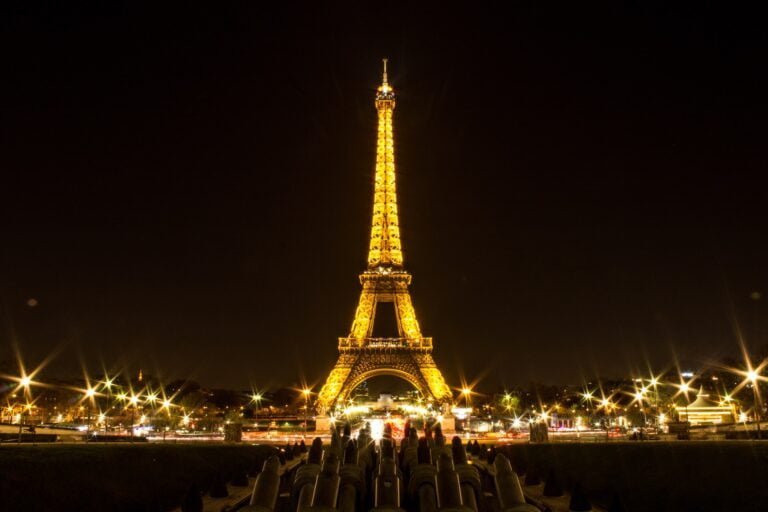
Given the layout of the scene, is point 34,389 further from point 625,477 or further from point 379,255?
point 625,477

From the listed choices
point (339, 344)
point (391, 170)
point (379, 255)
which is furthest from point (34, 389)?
point (391, 170)

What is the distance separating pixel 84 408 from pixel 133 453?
8101cm

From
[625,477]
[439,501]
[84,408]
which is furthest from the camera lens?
[84,408]

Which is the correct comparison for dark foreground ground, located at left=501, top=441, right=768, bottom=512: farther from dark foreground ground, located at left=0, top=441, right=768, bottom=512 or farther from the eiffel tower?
the eiffel tower

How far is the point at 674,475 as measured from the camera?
59.1 ft

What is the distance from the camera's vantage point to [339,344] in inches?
3159

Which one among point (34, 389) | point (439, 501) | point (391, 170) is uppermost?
point (391, 170)

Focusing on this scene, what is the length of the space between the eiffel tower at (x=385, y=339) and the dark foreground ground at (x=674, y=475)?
54.6 m

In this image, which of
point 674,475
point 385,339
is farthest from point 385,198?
point 674,475

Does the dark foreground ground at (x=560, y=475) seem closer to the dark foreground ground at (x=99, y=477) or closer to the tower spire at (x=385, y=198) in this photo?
the dark foreground ground at (x=99, y=477)

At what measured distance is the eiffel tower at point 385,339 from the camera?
79188 millimetres

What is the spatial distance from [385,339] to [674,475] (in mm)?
64422

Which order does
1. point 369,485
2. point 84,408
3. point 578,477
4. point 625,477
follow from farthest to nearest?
point 84,408 < point 578,477 < point 625,477 < point 369,485

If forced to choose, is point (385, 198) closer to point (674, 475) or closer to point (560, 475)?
point (560, 475)
